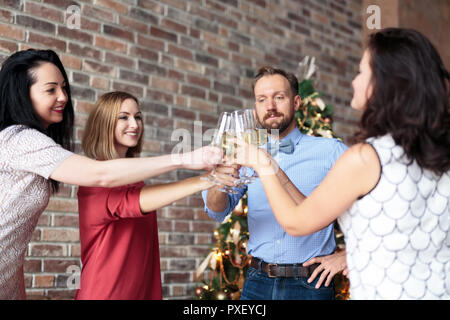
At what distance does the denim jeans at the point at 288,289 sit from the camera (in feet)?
5.79

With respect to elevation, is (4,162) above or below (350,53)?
below

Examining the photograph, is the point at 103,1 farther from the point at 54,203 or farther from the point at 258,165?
the point at 258,165

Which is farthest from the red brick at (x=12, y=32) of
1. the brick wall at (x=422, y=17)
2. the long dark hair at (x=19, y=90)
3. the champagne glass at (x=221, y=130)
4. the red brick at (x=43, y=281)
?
the brick wall at (x=422, y=17)

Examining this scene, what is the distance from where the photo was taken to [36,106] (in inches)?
58.1

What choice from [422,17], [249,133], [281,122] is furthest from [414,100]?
[422,17]

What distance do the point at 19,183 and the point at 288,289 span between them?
3.23ft

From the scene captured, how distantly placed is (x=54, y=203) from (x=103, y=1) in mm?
1161

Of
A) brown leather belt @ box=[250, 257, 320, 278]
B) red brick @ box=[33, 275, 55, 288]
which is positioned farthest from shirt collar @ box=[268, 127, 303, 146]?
red brick @ box=[33, 275, 55, 288]

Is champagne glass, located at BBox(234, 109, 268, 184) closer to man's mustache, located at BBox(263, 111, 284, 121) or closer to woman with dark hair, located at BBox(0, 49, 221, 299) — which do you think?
woman with dark hair, located at BBox(0, 49, 221, 299)

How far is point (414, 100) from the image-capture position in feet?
3.65

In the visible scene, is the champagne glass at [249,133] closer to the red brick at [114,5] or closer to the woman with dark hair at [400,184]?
the woman with dark hair at [400,184]

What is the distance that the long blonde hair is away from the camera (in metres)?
1.63
